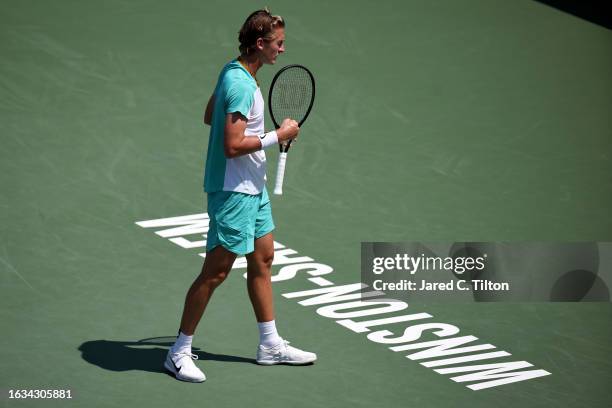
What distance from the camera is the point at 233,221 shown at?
7641 mm

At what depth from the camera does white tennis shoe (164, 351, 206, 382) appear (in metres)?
7.69

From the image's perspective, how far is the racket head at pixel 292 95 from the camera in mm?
8414

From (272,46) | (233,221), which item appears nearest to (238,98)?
(272,46)

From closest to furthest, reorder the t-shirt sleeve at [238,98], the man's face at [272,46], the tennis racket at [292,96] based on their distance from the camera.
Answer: the t-shirt sleeve at [238,98] < the man's face at [272,46] < the tennis racket at [292,96]

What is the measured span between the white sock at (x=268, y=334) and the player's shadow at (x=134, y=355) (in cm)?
17

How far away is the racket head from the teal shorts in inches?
34.7

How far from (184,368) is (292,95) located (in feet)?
6.43

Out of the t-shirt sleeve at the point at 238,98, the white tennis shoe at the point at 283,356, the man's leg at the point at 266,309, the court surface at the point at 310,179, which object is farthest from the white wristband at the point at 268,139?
the court surface at the point at 310,179

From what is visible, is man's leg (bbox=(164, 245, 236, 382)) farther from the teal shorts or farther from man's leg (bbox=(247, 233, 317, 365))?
man's leg (bbox=(247, 233, 317, 365))

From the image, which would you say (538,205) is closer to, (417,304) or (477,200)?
(477,200)

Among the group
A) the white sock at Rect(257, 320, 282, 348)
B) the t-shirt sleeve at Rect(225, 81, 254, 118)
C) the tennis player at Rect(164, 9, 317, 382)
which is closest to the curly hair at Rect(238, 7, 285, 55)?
the tennis player at Rect(164, 9, 317, 382)

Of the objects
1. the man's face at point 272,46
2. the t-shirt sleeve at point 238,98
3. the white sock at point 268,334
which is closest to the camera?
the t-shirt sleeve at point 238,98

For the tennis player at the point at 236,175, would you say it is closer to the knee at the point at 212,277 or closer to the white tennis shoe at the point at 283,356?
the knee at the point at 212,277

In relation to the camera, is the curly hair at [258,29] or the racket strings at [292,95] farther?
the racket strings at [292,95]
